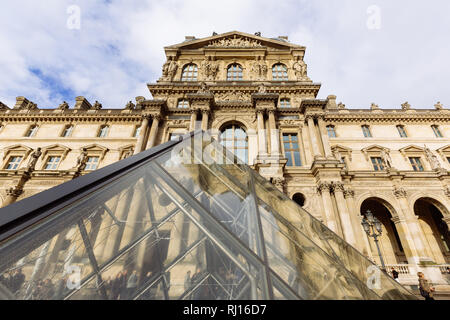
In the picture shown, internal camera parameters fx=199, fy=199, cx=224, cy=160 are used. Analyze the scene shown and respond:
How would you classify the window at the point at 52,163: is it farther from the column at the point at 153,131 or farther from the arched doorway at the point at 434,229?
the arched doorway at the point at 434,229

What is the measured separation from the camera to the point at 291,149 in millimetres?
16188

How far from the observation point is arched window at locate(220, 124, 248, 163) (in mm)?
15828

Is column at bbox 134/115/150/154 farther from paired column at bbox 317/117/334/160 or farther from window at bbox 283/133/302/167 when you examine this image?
paired column at bbox 317/117/334/160

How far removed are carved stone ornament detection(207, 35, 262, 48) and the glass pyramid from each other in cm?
2427

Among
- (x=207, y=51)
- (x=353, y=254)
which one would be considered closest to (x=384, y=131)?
(x=207, y=51)

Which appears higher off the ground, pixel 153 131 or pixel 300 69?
pixel 300 69

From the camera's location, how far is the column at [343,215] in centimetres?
1191

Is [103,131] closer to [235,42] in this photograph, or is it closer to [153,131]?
[153,131]

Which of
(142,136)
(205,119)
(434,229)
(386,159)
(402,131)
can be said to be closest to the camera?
(142,136)

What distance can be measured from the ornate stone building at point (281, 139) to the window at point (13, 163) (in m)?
0.12

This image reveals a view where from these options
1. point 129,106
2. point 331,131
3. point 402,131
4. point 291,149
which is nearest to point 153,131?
point 129,106

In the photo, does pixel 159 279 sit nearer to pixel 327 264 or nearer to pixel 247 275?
pixel 247 275

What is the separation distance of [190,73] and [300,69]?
1197cm

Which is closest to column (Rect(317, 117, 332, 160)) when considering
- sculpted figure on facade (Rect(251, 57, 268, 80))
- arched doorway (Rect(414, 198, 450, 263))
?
sculpted figure on facade (Rect(251, 57, 268, 80))
